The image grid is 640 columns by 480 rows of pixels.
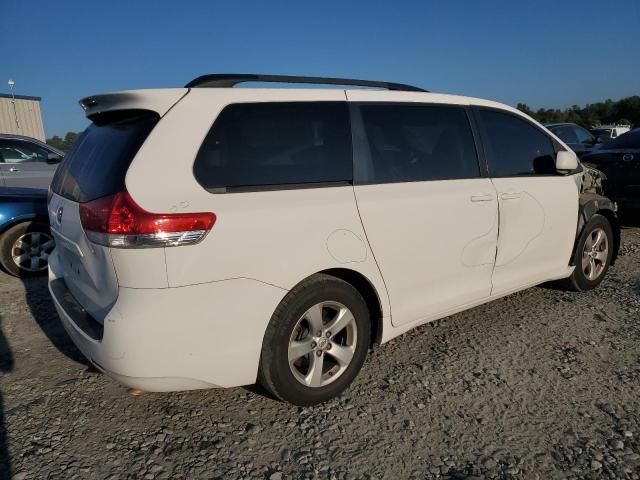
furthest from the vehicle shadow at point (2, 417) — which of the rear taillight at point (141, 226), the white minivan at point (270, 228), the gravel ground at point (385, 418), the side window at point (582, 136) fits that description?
the side window at point (582, 136)

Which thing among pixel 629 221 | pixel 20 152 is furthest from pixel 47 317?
pixel 629 221

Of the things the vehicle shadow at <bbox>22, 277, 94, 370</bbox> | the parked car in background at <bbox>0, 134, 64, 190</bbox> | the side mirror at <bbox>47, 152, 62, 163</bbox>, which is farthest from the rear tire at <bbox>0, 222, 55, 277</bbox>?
the parked car in background at <bbox>0, 134, 64, 190</bbox>

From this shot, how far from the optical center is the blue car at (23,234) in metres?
5.10

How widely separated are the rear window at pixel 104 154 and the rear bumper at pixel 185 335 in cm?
55

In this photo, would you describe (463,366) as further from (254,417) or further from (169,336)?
(169,336)

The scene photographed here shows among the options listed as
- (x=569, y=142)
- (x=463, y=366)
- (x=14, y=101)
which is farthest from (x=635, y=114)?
(x=463, y=366)

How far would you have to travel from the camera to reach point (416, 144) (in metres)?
3.10

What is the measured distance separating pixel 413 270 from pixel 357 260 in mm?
474

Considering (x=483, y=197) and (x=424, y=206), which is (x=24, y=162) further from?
(x=483, y=197)

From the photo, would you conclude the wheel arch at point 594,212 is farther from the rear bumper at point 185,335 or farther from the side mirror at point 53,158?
the side mirror at point 53,158

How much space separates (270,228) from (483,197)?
1.68m

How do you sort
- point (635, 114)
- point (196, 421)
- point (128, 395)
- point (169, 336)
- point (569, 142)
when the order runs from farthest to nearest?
1. point (635, 114)
2. point (569, 142)
3. point (128, 395)
4. point (196, 421)
5. point (169, 336)

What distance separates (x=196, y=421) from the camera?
8.52 feet

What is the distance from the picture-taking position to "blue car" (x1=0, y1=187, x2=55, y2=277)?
5098mm
